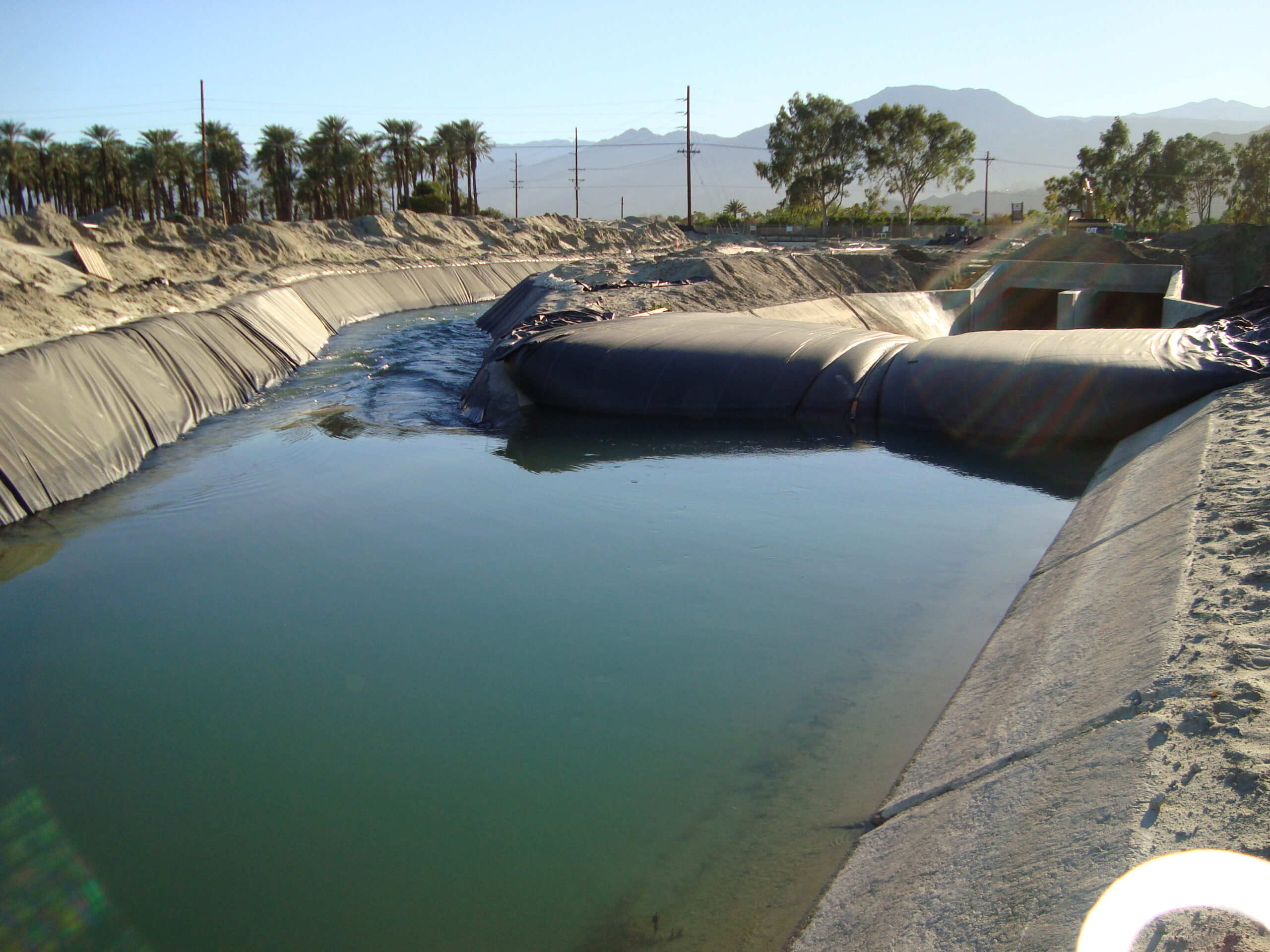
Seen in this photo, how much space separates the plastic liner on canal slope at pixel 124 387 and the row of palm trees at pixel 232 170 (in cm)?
2871

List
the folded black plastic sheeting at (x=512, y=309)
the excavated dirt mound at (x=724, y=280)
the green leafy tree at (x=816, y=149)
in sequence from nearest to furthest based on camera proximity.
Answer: the excavated dirt mound at (x=724, y=280), the folded black plastic sheeting at (x=512, y=309), the green leafy tree at (x=816, y=149)

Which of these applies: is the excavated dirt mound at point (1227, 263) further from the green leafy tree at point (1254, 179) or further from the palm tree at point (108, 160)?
the palm tree at point (108, 160)

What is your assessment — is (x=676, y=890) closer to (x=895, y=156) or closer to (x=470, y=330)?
(x=470, y=330)

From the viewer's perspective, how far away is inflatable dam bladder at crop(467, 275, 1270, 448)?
10.5m

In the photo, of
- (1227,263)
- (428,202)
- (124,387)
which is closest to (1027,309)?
(1227,263)

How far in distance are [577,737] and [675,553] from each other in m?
2.94

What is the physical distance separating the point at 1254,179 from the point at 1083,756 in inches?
2233

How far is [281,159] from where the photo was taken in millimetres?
47000

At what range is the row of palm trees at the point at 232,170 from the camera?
155 feet

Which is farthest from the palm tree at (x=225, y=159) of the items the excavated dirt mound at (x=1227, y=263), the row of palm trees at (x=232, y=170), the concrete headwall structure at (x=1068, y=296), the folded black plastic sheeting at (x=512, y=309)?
the excavated dirt mound at (x=1227, y=263)

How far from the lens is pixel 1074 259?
28.7 m

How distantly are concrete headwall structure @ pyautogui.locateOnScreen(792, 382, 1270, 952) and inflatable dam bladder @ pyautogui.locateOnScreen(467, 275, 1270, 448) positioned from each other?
522 cm

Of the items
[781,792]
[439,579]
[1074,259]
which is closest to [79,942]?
[781,792]

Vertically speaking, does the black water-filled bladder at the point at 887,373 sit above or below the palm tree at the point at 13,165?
below
